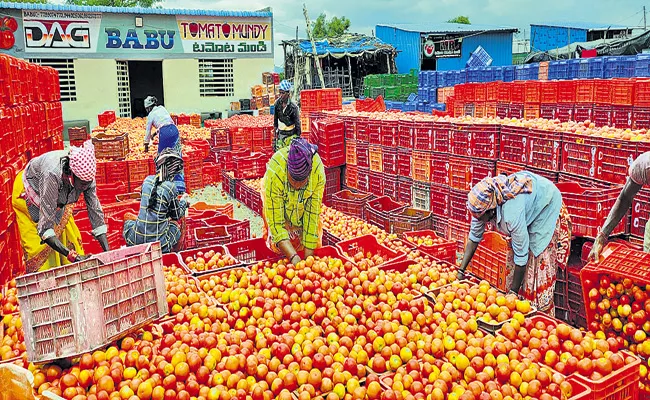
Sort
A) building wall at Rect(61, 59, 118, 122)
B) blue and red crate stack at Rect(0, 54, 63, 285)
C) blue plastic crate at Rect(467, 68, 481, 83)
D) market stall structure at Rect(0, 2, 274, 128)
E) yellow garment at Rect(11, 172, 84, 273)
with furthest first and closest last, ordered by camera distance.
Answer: building wall at Rect(61, 59, 118, 122) < market stall structure at Rect(0, 2, 274, 128) < blue plastic crate at Rect(467, 68, 481, 83) < blue and red crate stack at Rect(0, 54, 63, 285) < yellow garment at Rect(11, 172, 84, 273)

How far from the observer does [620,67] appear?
15.7m

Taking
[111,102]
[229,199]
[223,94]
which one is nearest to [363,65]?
[223,94]

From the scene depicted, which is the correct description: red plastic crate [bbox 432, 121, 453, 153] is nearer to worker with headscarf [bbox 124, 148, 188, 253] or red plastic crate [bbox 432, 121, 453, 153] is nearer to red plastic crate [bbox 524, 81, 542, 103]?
worker with headscarf [bbox 124, 148, 188, 253]

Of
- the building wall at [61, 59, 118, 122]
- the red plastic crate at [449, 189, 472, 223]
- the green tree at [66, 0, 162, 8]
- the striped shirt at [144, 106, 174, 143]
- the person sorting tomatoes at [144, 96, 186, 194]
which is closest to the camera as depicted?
the red plastic crate at [449, 189, 472, 223]

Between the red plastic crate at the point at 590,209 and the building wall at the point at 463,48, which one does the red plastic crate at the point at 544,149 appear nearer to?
the red plastic crate at the point at 590,209

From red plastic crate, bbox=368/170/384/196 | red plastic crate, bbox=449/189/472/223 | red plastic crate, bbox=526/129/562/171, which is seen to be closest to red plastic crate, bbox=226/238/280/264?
red plastic crate, bbox=449/189/472/223

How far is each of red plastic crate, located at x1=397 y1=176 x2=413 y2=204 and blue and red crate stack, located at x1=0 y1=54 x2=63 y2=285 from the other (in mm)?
5727

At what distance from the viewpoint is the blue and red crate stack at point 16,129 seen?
206 inches

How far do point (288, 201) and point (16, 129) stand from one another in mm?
3761

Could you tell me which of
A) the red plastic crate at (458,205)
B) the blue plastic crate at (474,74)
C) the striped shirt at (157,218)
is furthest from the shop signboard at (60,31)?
the red plastic crate at (458,205)

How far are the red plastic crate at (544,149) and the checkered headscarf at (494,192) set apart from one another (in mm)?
2486

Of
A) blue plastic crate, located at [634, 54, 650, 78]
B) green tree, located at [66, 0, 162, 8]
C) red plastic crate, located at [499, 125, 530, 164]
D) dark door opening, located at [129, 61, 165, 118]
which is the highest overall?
green tree, located at [66, 0, 162, 8]

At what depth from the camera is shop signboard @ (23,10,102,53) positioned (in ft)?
75.7

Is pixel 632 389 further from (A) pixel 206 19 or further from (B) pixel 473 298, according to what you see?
(A) pixel 206 19
